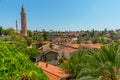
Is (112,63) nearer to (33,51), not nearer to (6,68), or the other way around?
(6,68)

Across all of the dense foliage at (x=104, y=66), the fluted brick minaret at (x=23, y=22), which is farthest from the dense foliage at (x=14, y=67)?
the fluted brick minaret at (x=23, y=22)

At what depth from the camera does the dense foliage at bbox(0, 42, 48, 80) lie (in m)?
4.84

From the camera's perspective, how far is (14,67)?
5023 mm

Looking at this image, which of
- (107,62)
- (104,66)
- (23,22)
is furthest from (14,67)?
(23,22)

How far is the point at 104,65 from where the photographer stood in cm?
1338

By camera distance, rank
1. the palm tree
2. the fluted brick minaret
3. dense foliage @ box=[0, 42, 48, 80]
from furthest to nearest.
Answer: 1. the fluted brick minaret
2. the palm tree
3. dense foliage @ box=[0, 42, 48, 80]

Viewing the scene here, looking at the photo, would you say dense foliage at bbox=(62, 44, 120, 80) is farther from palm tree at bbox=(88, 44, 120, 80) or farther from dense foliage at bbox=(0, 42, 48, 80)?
dense foliage at bbox=(0, 42, 48, 80)

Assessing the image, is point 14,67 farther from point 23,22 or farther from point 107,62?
point 23,22

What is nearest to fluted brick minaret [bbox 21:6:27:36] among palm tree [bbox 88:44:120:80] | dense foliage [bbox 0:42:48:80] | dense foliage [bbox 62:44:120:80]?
dense foliage [bbox 62:44:120:80]

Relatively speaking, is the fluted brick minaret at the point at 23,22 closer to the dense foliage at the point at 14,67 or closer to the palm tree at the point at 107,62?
the palm tree at the point at 107,62

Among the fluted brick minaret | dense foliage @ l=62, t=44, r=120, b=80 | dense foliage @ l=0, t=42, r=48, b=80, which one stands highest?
the fluted brick minaret

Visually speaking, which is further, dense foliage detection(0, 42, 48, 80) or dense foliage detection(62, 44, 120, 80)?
dense foliage detection(62, 44, 120, 80)

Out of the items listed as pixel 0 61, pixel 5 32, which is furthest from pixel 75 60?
pixel 5 32

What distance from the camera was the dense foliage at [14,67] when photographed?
4844mm
